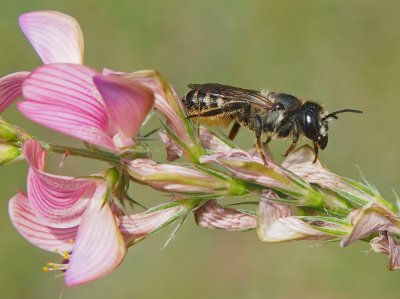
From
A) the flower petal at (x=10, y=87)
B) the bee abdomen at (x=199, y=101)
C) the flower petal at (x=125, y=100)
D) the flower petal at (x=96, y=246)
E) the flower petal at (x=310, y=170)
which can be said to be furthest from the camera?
the bee abdomen at (x=199, y=101)

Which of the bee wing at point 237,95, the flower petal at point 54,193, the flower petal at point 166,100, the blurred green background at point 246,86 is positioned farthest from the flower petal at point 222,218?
the blurred green background at point 246,86

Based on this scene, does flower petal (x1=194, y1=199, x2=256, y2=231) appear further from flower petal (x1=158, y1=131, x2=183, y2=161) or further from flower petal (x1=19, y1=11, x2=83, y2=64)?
flower petal (x1=19, y1=11, x2=83, y2=64)

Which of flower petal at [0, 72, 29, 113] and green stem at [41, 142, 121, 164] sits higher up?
flower petal at [0, 72, 29, 113]

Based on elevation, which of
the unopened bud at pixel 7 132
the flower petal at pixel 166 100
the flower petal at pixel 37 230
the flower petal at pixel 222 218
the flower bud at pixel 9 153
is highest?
the flower petal at pixel 166 100

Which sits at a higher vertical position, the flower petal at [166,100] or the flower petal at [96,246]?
the flower petal at [166,100]

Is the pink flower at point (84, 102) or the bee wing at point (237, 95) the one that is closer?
the pink flower at point (84, 102)

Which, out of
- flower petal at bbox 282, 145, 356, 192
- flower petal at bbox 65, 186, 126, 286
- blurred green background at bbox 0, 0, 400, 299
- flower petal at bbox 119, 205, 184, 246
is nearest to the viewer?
flower petal at bbox 65, 186, 126, 286

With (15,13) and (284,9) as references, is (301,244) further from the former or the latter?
(15,13)

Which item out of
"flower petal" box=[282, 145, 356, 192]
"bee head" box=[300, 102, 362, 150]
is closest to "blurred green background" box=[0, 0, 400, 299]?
"bee head" box=[300, 102, 362, 150]

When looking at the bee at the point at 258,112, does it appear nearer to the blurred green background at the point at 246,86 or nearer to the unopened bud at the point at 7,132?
the unopened bud at the point at 7,132
